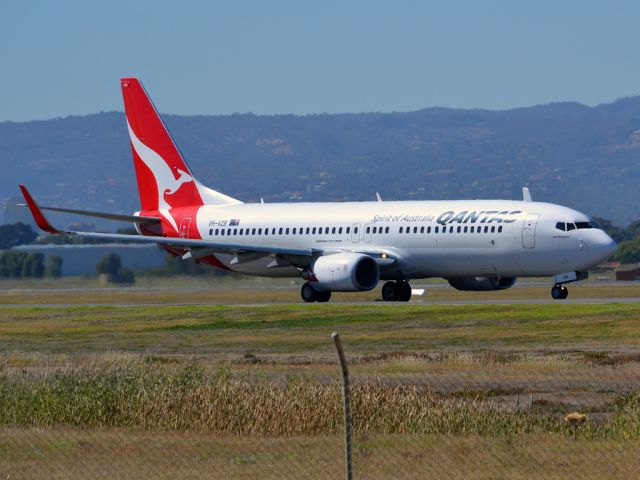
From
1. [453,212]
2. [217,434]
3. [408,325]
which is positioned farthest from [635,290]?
[217,434]

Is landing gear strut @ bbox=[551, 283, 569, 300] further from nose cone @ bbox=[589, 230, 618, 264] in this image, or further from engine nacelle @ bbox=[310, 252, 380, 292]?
engine nacelle @ bbox=[310, 252, 380, 292]

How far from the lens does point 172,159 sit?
6612 centimetres

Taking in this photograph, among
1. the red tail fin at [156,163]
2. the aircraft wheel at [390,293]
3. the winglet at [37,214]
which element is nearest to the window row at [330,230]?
the red tail fin at [156,163]

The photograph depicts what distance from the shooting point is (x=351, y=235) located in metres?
59.5

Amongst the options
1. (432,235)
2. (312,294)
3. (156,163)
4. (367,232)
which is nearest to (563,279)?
(432,235)

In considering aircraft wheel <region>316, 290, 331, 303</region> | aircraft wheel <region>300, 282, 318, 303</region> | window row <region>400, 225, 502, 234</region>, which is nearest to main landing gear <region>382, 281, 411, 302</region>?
aircraft wheel <region>316, 290, 331, 303</region>

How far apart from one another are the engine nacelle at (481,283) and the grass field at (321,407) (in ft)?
51.6

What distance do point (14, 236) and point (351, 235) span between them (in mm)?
103780

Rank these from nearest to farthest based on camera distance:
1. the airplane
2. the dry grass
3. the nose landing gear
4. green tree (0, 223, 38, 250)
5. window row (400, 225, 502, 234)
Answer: the dry grass, the airplane, window row (400, 225, 502, 234), the nose landing gear, green tree (0, 223, 38, 250)

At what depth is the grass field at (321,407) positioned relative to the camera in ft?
64.7

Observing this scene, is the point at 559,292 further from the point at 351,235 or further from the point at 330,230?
the point at 330,230

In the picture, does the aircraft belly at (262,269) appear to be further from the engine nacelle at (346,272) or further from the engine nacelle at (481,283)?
the engine nacelle at (481,283)

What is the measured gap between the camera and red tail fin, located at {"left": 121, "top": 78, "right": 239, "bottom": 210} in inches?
2584

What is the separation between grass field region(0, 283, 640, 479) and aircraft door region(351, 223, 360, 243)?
53.1 feet
